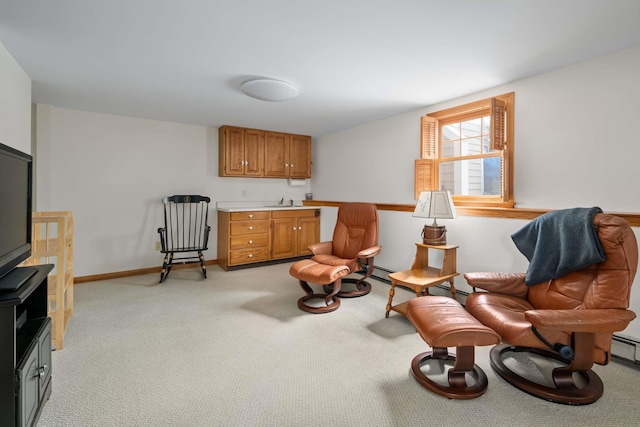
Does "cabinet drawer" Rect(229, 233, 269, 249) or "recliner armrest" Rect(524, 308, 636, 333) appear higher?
"cabinet drawer" Rect(229, 233, 269, 249)

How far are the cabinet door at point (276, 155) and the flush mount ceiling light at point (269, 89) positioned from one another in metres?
1.97

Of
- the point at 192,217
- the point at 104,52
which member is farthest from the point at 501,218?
the point at 192,217

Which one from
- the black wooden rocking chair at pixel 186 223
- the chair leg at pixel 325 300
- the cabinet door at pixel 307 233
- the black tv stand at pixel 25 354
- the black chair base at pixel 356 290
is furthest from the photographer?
the cabinet door at pixel 307 233

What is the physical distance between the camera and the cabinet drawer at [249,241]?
14.6ft

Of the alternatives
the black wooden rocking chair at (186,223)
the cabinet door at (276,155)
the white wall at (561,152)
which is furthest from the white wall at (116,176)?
the white wall at (561,152)

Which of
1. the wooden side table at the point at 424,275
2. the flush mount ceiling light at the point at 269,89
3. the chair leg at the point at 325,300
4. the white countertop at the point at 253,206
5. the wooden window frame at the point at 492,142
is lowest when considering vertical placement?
the chair leg at the point at 325,300

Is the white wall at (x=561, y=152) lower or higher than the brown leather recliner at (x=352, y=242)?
higher

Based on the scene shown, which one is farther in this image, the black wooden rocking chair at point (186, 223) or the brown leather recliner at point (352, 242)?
the black wooden rocking chair at point (186, 223)

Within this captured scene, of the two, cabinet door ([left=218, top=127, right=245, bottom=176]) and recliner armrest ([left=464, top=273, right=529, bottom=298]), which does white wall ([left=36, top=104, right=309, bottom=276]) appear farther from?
recliner armrest ([left=464, top=273, right=529, bottom=298])

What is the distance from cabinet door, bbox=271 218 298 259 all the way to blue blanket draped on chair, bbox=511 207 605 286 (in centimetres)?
337

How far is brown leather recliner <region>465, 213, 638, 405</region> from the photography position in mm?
1624

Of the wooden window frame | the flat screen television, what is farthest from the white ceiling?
the flat screen television

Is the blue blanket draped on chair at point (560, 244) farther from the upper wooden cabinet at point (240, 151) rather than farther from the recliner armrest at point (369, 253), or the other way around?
the upper wooden cabinet at point (240, 151)

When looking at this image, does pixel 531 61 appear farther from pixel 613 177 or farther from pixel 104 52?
pixel 104 52
